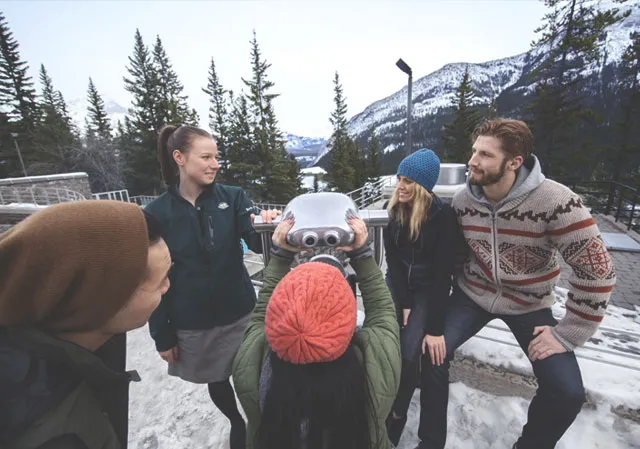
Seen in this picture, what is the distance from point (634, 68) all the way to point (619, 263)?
1612 cm

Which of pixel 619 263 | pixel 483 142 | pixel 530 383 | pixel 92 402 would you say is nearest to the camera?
pixel 92 402

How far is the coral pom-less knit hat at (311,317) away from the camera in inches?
33.5

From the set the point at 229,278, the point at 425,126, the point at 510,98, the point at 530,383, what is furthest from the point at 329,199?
the point at 510,98

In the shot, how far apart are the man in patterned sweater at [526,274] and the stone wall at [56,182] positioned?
15.1 meters

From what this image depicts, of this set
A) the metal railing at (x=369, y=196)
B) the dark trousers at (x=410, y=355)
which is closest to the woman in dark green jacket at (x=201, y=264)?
the dark trousers at (x=410, y=355)

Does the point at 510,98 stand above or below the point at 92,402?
above

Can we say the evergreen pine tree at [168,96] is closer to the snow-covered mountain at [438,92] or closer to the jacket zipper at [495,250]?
the jacket zipper at [495,250]

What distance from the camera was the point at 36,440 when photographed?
635mm

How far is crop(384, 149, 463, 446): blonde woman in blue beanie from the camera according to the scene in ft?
6.06

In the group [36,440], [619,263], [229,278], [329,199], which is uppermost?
[329,199]

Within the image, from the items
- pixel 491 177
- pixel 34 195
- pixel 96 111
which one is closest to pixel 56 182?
pixel 34 195

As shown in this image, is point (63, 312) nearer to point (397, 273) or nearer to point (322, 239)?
point (322, 239)

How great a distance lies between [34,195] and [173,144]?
1525 centimetres

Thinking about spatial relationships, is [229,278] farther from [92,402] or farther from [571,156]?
[571,156]
